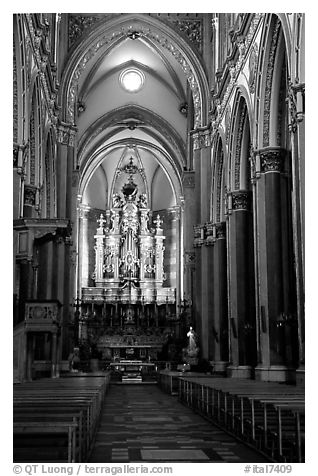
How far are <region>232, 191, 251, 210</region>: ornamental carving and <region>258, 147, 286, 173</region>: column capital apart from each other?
405 cm

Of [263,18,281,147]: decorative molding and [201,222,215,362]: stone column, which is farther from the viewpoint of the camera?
[201,222,215,362]: stone column

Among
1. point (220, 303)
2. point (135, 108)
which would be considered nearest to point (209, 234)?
point (220, 303)

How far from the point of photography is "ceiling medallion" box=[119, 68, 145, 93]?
113 ft

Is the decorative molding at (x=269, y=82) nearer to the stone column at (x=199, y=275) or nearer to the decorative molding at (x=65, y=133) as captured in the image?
the stone column at (x=199, y=275)

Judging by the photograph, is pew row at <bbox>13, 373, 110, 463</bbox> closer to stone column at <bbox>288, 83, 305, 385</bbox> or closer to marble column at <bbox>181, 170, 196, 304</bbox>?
stone column at <bbox>288, 83, 305, 385</bbox>

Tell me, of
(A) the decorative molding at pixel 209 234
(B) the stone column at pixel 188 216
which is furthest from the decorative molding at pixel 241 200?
(B) the stone column at pixel 188 216

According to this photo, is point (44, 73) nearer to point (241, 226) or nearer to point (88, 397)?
point (241, 226)

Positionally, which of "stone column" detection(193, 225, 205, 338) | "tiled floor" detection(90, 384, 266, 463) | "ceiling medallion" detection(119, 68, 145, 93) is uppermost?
"ceiling medallion" detection(119, 68, 145, 93)

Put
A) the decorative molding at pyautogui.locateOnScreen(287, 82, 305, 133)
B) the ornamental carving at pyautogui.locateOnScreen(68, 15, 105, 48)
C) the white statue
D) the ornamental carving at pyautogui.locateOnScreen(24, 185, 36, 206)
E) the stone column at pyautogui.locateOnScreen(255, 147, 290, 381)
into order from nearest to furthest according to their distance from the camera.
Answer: the decorative molding at pyautogui.locateOnScreen(287, 82, 305, 133) < the stone column at pyautogui.locateOnScreen(255, 147, 290, 381) < the ornamental carving at pyautogui.locateOnScreen(24, 185, 36, 206) < the white statue < the ornamental carving at pyautogui.locateOnScreen(68, 15, 105, 48)

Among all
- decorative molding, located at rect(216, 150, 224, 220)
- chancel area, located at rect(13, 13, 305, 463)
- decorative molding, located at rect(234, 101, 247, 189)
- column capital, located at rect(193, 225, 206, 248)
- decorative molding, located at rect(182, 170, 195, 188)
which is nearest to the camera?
chancel area, located at rect(13, 13, 305, 463)

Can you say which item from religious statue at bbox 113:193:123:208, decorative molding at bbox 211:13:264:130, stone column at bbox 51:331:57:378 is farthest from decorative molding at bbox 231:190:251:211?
religious statue at bbox 113:193:123:208

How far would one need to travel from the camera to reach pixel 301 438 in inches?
Answer: 225

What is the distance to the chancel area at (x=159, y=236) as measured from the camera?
8.32 meters

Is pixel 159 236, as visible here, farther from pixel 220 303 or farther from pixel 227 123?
pixel 227 123
